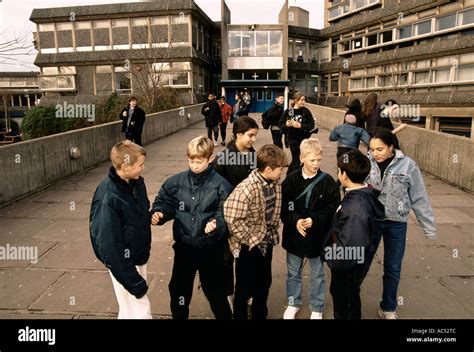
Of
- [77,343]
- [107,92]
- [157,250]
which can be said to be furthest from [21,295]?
[107,92]

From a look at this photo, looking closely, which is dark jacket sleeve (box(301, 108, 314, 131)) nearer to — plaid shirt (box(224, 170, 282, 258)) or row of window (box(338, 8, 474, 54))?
plaid shirt (box(224, 170, 282, 258))

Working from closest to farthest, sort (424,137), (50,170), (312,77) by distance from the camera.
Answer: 1. (50,170)
2. (424,137)
3. (312,77)

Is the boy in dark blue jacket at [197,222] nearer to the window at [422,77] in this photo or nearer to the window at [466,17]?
the window at [466,17]

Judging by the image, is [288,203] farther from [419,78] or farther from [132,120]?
[419,78]

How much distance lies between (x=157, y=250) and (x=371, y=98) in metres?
4.02

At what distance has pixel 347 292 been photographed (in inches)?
119

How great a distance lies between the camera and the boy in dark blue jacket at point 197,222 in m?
2.98

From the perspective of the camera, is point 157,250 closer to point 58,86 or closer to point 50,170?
point 50,170

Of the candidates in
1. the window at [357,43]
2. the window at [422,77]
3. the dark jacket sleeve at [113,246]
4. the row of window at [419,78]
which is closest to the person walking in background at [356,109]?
the dark jacket sleeve at [113,246]

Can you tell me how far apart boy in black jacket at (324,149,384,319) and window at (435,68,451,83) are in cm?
3147

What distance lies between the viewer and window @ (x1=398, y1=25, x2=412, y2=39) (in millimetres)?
33109

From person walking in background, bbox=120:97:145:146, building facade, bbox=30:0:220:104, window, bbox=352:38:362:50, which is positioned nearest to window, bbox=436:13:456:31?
window, bbox=352:38:362:50

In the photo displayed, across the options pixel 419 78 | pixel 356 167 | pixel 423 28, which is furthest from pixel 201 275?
pixel 423 28

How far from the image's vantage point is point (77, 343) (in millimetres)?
3002
